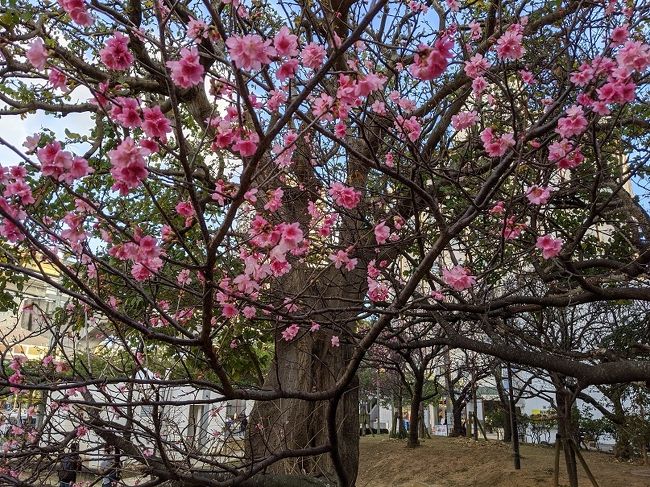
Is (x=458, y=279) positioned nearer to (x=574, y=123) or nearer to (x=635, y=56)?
(x=574, y=123)

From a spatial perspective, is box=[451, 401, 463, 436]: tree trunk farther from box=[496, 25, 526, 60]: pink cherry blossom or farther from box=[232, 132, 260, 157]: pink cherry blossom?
box=[232, 132, 260, 157]: pink cherry blossom

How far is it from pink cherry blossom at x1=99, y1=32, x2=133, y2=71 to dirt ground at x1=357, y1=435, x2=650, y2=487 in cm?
810

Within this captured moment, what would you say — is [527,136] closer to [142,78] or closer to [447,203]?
[447,203]

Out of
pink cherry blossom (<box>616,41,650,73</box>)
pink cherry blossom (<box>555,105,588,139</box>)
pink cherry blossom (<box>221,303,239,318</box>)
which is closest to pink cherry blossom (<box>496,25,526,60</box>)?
pink cherry blossom (<box>555,105,588,139</box>)

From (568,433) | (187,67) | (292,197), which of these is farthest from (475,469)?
(187,67)

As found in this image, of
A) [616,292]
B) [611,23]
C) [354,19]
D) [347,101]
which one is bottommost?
[616,292]

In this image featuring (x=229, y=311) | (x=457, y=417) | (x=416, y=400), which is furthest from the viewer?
Answer: (x=457, y=417)

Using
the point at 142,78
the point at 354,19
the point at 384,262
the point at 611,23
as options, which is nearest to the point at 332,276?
the point at 384,262

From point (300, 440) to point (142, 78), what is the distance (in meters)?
3.93

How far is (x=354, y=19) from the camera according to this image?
14.8 ft

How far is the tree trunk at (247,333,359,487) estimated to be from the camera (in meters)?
4.71

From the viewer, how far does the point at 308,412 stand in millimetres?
4977

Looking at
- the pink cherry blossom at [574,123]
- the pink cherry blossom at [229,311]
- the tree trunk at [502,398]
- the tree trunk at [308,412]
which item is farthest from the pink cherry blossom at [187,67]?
the tree trunk at [502,398]

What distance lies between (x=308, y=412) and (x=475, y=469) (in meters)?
6.31
